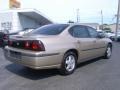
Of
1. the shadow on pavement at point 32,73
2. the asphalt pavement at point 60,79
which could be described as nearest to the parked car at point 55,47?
the asphalt pavement at point 60,79

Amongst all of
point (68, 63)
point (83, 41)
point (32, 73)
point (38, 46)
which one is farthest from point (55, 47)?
point (83, 41)

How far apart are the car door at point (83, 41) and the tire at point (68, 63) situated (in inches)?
13.9

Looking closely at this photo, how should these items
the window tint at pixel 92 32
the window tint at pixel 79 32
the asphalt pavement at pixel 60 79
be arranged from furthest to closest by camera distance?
1. the window tint at pixel 92 32
2. the window tint at pixel 79 32
3. the asphalt pavement at pixel 60 79

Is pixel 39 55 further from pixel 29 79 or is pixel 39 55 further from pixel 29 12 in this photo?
pixel 29 12

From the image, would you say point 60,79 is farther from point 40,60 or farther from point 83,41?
point 83,41

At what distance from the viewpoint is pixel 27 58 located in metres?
5.64

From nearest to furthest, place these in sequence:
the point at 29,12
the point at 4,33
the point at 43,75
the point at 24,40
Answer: the point at 24,40, the point at 43,75, the point at 4,33, the point at 29,12

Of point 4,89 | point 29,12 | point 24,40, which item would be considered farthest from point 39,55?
point 29,12

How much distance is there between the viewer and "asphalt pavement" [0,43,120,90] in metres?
5.32

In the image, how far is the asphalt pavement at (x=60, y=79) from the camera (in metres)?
5.32

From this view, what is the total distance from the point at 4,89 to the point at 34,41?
1.47 meters

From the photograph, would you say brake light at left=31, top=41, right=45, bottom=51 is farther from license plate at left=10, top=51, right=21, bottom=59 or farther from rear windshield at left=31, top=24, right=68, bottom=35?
rear windshield at left=31, top=24, right=68, bottom=35

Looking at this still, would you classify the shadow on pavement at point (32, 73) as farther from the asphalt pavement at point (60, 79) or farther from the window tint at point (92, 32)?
the window tint at point (92, 32)

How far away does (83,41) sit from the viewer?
703 cm
